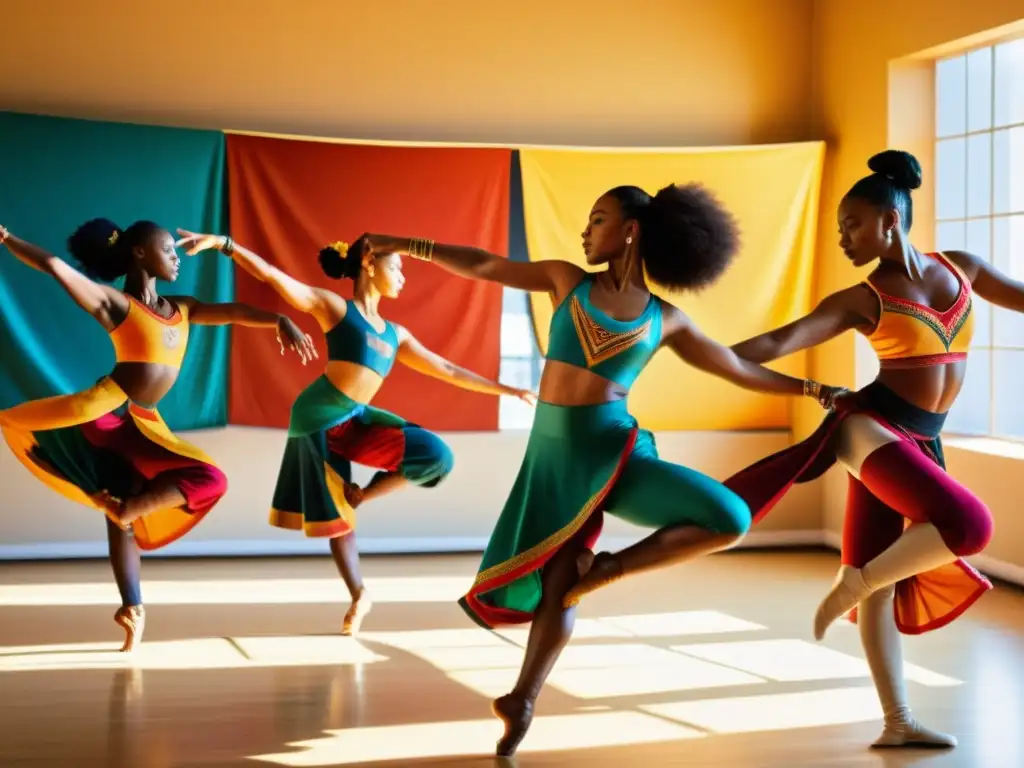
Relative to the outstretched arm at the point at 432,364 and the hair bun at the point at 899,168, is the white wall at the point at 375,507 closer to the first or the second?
the outstretched arm at the point at 432,364

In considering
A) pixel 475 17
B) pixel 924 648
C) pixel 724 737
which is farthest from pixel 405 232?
pixel 724 737

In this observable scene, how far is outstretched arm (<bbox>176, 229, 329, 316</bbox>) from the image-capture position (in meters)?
4.34

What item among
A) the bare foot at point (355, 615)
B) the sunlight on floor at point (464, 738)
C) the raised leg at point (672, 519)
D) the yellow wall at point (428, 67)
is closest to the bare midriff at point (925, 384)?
the raised leg at point (672, 519)

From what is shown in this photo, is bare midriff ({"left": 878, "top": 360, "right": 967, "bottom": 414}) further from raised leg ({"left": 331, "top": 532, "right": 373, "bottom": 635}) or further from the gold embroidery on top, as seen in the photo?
raised leg ({"left": 331, "top": 532, "right": 373, "bottom": 635})

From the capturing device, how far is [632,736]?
3.58m

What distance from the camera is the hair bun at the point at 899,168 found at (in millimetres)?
3457

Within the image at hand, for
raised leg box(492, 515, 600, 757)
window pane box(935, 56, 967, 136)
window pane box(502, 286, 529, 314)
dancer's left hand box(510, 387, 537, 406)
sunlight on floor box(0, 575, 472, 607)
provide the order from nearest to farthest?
raised leg box(492, 515, 600, 757)
dancer's left hand box(510, 387, 537, 406)
sunlight on floor box(0, 575, 472, 607)
window pane box(935, 56, 967, 136)
window pane box(502, 286, 529, 314)

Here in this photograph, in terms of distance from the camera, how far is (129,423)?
4453 millimetres

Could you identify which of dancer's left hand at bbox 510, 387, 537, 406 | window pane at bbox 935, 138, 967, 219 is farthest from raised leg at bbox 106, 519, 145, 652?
window pane at bbox 935, 138, 967, 219

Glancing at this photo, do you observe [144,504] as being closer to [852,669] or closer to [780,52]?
[852,669]

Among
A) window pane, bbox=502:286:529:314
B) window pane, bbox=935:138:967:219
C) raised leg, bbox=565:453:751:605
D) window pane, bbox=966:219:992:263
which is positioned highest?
window pane, bbox=935:138:967:219

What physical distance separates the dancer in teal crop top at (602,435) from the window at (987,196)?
3.09 metres

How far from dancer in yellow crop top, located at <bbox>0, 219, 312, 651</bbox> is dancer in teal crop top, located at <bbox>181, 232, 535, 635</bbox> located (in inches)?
11.4

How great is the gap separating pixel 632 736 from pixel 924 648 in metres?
1.52
